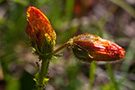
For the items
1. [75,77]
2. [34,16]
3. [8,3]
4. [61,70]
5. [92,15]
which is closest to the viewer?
[34,16]

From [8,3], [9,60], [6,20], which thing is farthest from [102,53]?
[8,3]

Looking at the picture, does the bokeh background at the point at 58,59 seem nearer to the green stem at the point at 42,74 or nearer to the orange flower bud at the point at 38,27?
the green stem at the point at 42,74

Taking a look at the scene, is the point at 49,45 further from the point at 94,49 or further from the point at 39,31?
the point at 94,49

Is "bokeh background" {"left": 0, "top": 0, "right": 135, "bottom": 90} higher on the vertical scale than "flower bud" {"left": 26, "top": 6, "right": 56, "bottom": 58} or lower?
higher

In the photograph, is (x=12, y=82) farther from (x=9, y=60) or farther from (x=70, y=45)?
(x=70, y=45)

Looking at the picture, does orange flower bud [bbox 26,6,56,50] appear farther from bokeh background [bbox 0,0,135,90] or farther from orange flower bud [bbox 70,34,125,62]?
bokeh background [bbox 0,0,135,90]

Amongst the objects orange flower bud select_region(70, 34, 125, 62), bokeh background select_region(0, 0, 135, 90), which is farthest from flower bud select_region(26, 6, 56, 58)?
bokeh background select_region(0, 0, 135, 90)

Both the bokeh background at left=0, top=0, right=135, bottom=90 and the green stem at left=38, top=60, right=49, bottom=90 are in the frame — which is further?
the bokeh background at left=0, top=0, right=135, bottom=90
